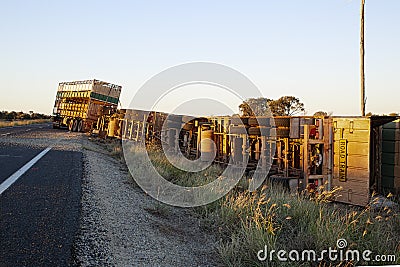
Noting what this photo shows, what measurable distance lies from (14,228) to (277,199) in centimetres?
505

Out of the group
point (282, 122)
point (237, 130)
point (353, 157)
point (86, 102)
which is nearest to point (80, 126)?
point (86, 102)

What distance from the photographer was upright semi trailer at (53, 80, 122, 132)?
88.3 ft

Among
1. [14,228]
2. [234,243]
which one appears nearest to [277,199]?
[234,243]

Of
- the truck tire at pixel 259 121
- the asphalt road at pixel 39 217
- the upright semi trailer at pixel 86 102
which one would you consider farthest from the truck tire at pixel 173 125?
the upright semi trailer at pixel 86 102

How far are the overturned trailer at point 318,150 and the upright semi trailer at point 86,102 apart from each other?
15.9 m

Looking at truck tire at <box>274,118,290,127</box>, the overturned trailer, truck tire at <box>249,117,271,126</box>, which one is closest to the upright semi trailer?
the overturned trailer

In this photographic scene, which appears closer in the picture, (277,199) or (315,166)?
(277,199)

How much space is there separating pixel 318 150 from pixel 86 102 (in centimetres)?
2191

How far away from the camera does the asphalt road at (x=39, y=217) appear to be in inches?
147

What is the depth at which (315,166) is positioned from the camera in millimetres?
9750

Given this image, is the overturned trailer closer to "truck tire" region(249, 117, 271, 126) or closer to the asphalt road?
"truck tire" region(249, 117, 271, 126)

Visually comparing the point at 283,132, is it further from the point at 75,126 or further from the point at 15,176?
the point at 75,126

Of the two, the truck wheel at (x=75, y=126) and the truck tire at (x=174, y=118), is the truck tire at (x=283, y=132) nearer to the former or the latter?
the truck tire at (x=174, y=118)

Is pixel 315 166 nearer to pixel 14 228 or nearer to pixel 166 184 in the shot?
pixel 166 184
